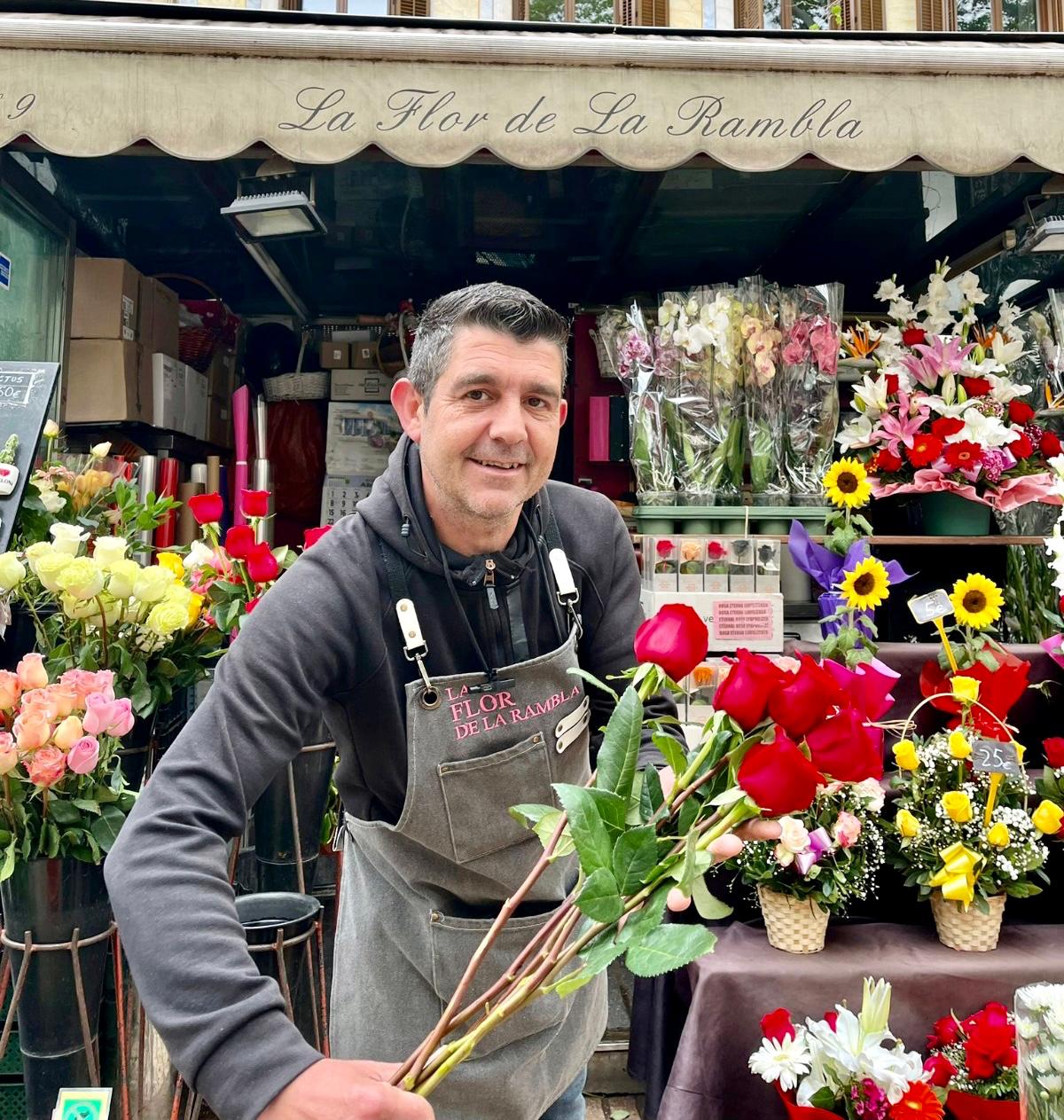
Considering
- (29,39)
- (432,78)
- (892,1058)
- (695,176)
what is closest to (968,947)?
(892,1058)

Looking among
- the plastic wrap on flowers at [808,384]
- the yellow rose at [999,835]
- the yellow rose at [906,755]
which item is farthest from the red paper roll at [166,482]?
the yellow rose at [999,835]

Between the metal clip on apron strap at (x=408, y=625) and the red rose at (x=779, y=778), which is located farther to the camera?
the metal clip on apron strap at (x=408, y=625)

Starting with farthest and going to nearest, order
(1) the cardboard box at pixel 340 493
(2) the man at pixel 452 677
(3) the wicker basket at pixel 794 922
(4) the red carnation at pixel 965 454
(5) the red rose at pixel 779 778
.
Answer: (1) the cardboard box at pixel 340 493, (4) the red carnation at pixel 965 454, (3) the wicker basket at pixel 794 922, (2) the man at pixel 452 677, (5) the red rose at pixel 779 778

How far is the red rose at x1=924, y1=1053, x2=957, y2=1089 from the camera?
179 centimetres

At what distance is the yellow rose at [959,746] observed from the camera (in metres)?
2.03

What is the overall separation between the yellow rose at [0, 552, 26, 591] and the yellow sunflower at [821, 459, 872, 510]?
2000 mm

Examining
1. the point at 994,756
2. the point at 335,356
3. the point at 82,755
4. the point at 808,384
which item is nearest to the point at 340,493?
the point at 335,356

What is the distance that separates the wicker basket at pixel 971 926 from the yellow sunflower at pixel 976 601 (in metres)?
0.67

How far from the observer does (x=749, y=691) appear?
701 mm

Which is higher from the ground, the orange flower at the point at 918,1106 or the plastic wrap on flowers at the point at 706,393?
the plastic wrap on flowers at the point at 706,393

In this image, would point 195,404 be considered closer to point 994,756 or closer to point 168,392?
point 168,392

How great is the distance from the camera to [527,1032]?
140cm

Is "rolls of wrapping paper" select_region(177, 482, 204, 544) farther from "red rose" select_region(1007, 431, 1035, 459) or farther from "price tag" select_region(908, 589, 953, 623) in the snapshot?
"red rose" select_region(1007, 431, 1035, 459)

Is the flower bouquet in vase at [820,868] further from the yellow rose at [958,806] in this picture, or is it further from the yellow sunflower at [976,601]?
the yellow sunflower at [976,601]
